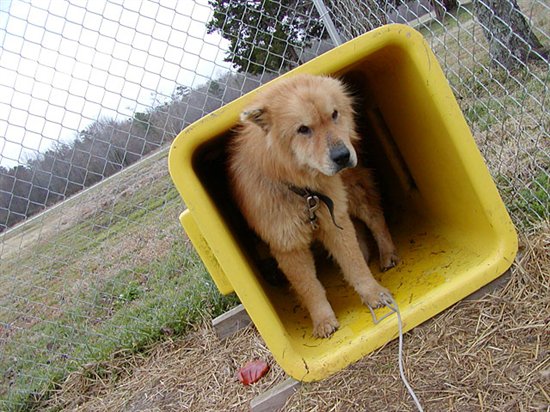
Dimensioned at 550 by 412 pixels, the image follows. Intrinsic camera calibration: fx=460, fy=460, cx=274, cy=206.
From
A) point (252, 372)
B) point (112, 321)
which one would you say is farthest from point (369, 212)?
point (112, 321)

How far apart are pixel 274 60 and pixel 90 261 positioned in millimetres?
3483

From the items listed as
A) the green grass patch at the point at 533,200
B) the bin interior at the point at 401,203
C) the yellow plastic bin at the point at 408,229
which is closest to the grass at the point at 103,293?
the bin interior at the point at 401,203

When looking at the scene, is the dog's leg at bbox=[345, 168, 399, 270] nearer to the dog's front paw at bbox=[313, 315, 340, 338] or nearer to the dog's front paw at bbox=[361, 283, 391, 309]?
the dog's front paw at bbox=[361, 283, 391, 309]

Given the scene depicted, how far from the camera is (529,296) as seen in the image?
2.11 metres

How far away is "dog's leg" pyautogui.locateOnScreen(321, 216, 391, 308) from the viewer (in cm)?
246

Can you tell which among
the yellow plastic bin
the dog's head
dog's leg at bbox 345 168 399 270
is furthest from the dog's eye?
dog's leg at bbox 345 168 399 270

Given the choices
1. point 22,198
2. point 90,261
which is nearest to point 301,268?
point 22,198

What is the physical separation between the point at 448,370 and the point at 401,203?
1.60 meters

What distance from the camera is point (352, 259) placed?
97.6 inches

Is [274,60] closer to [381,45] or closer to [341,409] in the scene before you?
[381,45]

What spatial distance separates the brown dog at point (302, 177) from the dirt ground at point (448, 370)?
0.37 metres

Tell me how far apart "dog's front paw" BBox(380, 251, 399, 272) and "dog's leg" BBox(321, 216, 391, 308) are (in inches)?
13.9

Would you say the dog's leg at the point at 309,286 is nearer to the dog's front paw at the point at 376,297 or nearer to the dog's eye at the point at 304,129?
the dog's front paw at the point at 376,297

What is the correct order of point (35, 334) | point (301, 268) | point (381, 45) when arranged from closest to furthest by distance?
point (381, 45), point (301, 268), point (35, 334)
